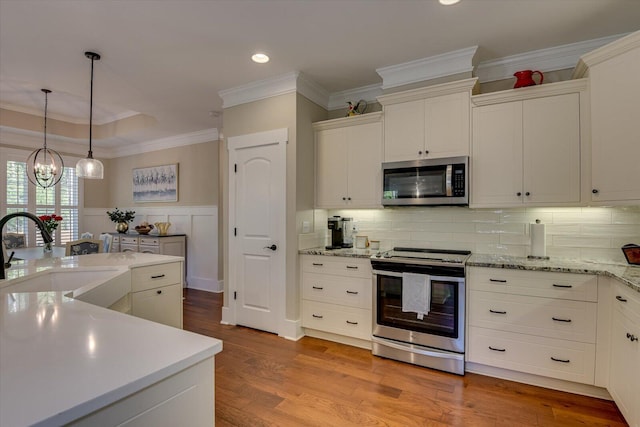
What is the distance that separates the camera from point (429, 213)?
10.8 ft

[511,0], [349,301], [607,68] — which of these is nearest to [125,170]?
[349,301]

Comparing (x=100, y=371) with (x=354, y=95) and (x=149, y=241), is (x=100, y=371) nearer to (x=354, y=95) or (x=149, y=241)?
(x=354, y=95)

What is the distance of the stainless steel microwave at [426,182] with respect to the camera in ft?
9.09

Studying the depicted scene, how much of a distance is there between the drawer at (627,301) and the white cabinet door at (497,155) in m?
0.90

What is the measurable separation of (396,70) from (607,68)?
1592 millimetres

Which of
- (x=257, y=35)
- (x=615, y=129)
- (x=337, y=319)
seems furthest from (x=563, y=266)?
(x=257, y=35)

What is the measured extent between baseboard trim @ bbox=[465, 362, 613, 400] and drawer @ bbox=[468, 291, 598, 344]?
0.35 m

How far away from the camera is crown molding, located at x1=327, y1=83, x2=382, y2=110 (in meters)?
3.59

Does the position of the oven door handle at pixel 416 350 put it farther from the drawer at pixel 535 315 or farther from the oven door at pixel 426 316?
the drawer at pixel 535 315

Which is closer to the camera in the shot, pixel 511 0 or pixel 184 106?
pixel 511 0

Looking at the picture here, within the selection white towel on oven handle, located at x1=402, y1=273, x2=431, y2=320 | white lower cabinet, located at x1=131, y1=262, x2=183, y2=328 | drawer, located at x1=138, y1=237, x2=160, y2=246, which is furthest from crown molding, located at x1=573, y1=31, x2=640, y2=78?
drawer, located at x1=138, y1=237, x2=160, y2=246

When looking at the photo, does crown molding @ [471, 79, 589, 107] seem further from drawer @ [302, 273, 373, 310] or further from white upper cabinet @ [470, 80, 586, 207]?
drawer @ [302, 273, 373, 310]

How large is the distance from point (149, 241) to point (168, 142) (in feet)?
6.07

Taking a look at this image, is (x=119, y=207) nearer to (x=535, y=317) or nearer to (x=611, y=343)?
(x=535, y=317)
